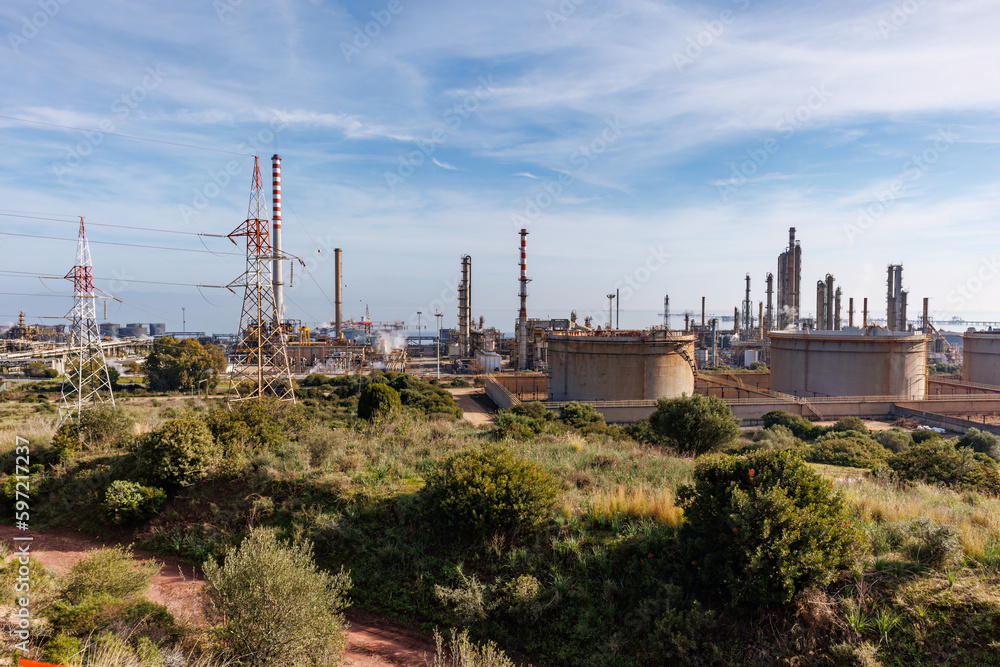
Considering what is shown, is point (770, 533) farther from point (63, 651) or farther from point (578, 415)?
point (578, 415)

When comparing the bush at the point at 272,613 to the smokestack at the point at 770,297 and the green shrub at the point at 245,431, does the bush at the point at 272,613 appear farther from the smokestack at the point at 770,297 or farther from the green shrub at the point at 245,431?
the smokestack at the point at 770,297

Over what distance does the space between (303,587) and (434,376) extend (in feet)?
145

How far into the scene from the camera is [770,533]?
5180 millimetres

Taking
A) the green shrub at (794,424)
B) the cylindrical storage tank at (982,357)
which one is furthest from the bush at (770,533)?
the cylindrical storage tank at (982,357)

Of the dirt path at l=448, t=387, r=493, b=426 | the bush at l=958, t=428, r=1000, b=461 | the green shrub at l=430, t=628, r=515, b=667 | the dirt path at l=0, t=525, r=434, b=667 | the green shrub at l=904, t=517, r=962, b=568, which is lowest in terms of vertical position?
the dirt path at l=448, t=387, r=493, b=426

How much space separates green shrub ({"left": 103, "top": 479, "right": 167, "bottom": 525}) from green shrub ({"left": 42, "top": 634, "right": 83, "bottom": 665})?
4.54m

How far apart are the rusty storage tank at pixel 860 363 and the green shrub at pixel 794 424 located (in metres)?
8.95

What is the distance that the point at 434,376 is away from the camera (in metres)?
49.2

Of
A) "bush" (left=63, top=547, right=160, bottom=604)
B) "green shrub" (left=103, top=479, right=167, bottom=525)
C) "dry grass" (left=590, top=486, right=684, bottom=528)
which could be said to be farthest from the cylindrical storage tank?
"bush" (left=63, top=547, right=160, bottom=604)

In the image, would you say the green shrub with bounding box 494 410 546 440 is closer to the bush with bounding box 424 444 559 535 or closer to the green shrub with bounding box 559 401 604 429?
the bush with bounding box 424 444 559 535

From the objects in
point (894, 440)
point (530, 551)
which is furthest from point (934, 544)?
point (894, 440)

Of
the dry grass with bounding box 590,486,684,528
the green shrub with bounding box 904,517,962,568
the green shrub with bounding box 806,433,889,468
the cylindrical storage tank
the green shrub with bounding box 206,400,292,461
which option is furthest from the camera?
the cylindrical storage tank

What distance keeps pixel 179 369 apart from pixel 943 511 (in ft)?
144

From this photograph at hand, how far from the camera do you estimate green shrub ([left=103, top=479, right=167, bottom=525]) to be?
917 centimetres
